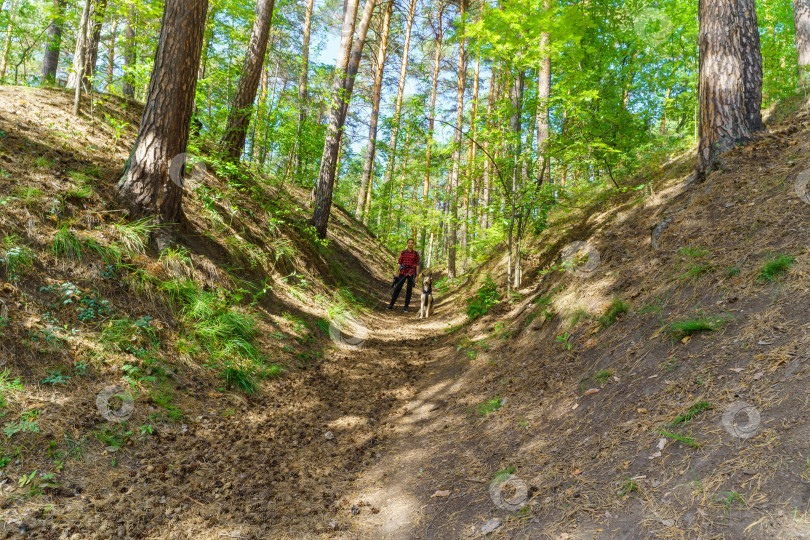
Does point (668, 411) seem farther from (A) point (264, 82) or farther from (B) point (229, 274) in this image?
(A) point (264, 82)

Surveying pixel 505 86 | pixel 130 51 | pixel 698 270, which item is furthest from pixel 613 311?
pixel 130 51

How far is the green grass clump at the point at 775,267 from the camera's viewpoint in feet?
11.9

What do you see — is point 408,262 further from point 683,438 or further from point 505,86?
point 683,438

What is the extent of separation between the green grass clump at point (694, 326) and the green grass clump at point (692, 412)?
954 millimetres

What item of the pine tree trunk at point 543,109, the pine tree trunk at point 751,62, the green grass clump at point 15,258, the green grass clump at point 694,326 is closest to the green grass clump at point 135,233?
the green grass clump at point 15,258

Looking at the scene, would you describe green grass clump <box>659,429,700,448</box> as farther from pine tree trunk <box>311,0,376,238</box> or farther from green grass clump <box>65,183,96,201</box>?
pine tree trunk <box>311,0,376,238</box>

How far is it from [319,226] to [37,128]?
6.41m

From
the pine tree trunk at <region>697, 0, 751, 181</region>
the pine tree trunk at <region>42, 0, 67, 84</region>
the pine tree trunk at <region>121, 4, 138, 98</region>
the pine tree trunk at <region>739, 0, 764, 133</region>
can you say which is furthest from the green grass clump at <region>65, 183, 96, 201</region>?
the pine tree trunk at <region>739, 0, 764, 133</region>

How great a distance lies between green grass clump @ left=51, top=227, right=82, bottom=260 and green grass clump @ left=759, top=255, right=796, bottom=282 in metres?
6.81

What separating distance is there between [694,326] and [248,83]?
9.60m

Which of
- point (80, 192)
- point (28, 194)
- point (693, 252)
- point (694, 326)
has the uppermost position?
point (693, 252)

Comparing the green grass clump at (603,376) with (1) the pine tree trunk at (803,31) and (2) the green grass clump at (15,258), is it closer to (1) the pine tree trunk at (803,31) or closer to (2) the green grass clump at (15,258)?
(2) the green grass clump at (15,258)

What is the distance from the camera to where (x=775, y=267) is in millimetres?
3680

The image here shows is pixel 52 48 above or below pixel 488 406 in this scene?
above
